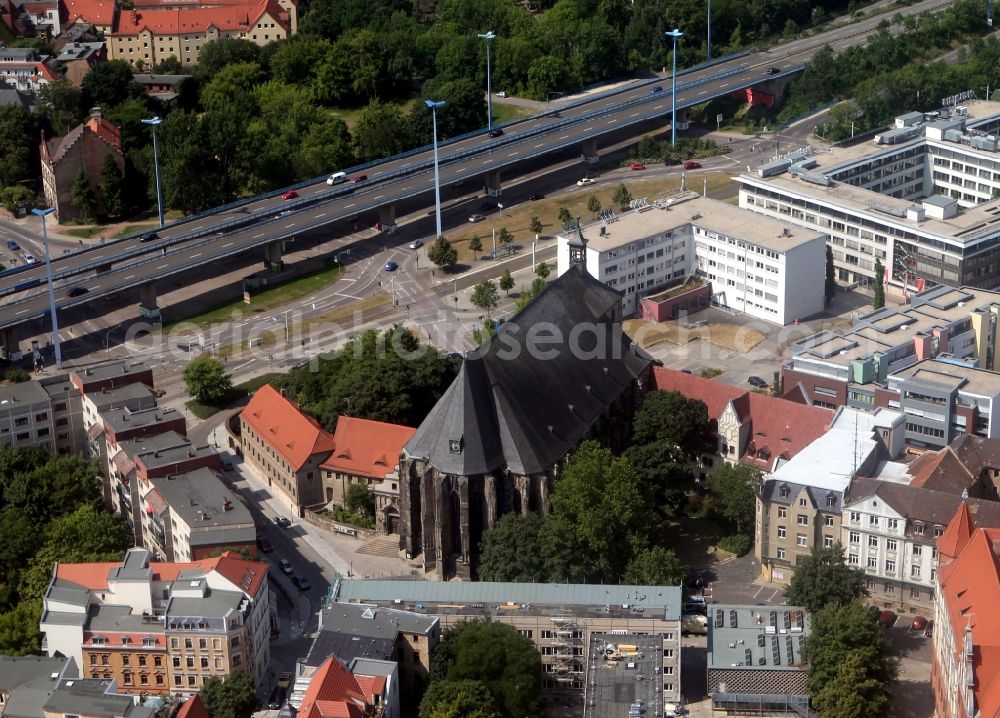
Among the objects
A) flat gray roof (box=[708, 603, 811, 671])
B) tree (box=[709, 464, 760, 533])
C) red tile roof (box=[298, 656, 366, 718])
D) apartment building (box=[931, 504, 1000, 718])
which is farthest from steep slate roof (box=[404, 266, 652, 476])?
apartment building (box=[931, 504, 1000, 718])

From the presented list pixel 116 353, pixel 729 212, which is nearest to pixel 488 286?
pixel 729 212

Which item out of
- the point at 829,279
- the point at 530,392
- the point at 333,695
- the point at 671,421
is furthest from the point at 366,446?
the point at 829,279

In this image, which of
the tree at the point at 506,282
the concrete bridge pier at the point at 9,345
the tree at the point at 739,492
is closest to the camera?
the tree at the point at 739,492

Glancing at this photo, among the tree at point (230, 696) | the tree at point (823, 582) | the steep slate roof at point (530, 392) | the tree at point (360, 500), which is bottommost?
the tree at point (230, 696)

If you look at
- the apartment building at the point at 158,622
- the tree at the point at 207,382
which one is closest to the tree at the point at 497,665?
the apartment building at the point at 158,622

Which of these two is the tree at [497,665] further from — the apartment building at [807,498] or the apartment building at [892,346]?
the apartment building at [892,346]

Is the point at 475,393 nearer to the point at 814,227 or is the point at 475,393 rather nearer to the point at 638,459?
the point at 638,459
